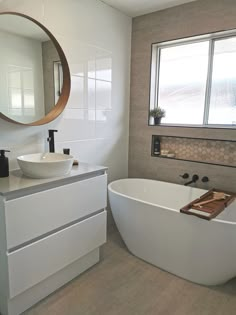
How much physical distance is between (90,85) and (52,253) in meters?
1.57

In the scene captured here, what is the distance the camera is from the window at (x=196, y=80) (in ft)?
7.96

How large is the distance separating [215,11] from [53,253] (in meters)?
2.50

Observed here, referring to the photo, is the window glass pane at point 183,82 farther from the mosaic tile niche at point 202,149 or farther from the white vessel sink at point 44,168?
the white vessel sink at point 44,168

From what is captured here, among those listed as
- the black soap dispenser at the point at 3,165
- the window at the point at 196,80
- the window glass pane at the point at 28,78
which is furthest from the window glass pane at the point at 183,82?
the black soap dispenser at the point at 3,165

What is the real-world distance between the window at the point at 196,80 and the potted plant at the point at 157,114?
107 mm

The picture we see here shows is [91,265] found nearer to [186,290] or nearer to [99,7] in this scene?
[186,290]

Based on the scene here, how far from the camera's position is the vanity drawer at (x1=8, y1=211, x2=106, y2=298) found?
1.52 meters

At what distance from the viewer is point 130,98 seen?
2.94m

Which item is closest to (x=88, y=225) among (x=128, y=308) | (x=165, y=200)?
(x=128, y=308)

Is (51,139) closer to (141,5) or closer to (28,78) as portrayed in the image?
(28,78)

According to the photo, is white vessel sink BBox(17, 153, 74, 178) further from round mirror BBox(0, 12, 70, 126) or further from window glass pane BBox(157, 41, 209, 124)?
window glass pane BBox(157, 41, 209, 124)

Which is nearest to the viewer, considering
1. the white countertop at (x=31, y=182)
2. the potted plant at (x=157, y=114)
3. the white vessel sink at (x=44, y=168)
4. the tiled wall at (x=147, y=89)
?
the white countertop at (x=31, y=182)

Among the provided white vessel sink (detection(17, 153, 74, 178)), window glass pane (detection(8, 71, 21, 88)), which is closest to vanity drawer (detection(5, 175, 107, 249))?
white vessel sink (detection(17, 153, 74, 178))

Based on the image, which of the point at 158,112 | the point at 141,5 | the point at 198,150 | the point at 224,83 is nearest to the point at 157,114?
the point at 158,112
